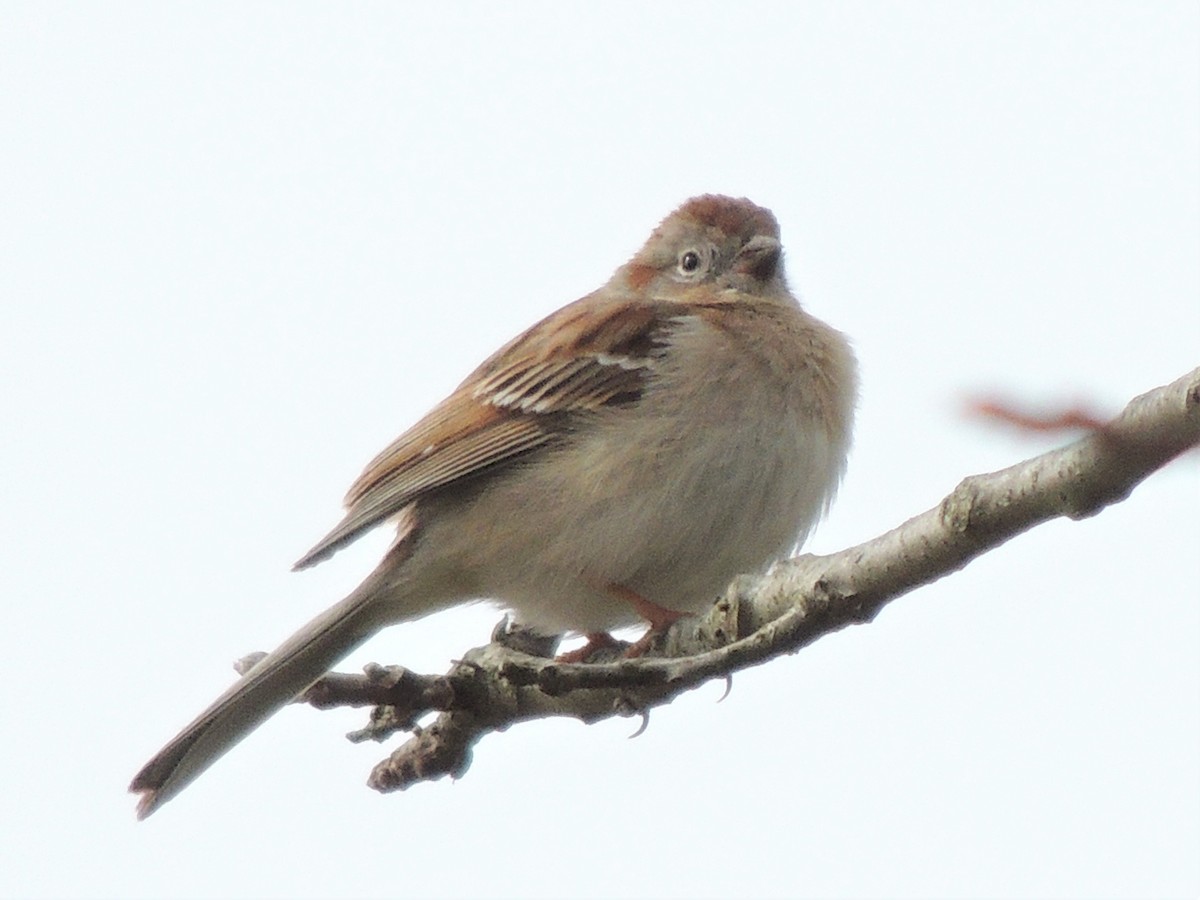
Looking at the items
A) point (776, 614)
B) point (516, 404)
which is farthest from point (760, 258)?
point (776, 614)

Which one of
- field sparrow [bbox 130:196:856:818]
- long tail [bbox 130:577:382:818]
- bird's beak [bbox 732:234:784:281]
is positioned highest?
bird's beak [bbox 732:234:784:281]

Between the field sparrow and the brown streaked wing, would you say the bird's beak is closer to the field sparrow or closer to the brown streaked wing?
the field sparrow

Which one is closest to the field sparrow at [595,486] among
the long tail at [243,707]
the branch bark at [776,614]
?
the long tail at [243,707]

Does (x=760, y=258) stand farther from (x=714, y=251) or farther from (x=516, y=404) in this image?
(x=516, y=404)

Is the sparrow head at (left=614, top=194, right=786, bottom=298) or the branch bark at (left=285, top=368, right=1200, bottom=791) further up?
the sparrow head at (left=614, top=194, right=786, bottom=298)

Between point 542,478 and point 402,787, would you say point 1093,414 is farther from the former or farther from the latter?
point 542,478

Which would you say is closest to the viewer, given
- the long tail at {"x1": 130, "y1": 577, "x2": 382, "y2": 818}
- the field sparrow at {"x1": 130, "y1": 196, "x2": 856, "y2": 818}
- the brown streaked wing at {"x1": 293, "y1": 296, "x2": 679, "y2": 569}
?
the long tail at {"x1": 130, "y1": 577, "x2": 382, "y2": 818}

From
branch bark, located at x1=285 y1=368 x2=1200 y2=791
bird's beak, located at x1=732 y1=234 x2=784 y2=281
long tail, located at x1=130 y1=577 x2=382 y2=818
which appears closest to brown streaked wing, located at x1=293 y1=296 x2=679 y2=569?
long tail, located at x1=130 y1=577 x2=382 y2=818
